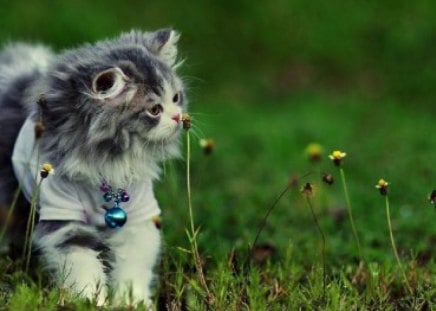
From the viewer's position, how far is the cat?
3787 mm

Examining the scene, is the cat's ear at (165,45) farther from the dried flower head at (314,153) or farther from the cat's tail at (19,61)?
the dried flower head at (314,153)

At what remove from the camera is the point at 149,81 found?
3805mm

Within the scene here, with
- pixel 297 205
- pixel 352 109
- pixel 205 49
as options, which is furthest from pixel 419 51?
pixel 297 205

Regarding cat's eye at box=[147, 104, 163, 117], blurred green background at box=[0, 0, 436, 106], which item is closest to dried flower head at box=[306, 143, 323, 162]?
cat's eye at box=[147, 104, 163, 117]

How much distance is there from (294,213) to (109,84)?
8.34ft

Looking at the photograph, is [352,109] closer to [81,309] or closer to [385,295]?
[385,295]

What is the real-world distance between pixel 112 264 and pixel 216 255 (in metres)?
0.60

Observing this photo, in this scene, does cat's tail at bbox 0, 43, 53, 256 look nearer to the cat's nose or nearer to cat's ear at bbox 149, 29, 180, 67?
cat's ear at bbox 149, 29, 180, 67

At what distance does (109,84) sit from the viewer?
3.75 m

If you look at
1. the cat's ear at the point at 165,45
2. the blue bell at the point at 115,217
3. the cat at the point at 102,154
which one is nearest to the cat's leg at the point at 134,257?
the cat at the point at 102,154

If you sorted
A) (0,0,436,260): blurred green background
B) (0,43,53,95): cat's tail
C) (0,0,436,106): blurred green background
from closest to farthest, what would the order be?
1. (0,43,53,95): cat's tail
2. (0,0,436,260): blurred green background
3. (0,0,436,106): blurred green background

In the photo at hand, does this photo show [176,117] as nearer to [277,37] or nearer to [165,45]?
[165,45]

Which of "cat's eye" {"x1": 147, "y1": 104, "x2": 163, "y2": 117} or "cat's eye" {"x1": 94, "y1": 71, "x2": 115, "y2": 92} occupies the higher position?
"cat's eye" {"x1": 94, "y1": 71, "x2": 115, "y2": 92}

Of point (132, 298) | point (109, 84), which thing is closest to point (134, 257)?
point (132, 298)
